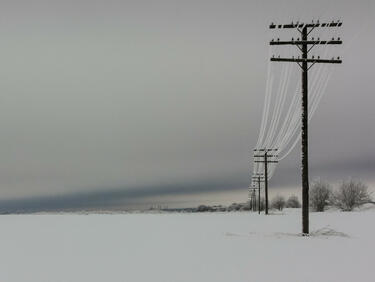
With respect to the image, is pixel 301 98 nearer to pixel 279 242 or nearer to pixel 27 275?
pixel 279 242

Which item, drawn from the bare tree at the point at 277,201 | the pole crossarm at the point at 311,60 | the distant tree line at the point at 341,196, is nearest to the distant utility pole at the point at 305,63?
the pole crossarm at the point at 311,60

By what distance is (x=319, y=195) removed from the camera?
4897 inches

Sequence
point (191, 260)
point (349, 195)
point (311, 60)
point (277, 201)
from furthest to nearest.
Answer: point (277, 201), point (349, 195), point (311, 60), point (191, 260)

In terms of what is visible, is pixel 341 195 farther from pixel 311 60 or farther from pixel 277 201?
pixel 311 60

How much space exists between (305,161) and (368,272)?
14465 millimetres

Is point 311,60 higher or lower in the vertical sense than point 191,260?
higher

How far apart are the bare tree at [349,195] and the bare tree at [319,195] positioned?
2.30 metres

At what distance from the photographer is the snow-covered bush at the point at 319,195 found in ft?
402

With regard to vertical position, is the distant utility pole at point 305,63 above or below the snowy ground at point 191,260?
above

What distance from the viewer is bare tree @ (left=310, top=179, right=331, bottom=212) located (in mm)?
122500

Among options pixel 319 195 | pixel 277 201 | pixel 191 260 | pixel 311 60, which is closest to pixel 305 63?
pixel 311 60

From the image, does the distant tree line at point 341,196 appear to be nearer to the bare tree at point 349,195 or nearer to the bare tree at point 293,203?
the bare tree at point 349,195

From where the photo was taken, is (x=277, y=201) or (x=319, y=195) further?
(x=277, y=201)

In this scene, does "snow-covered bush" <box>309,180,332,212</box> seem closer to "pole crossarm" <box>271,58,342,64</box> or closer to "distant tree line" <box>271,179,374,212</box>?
"distant tree line" <box>271,179,374,212</box>
